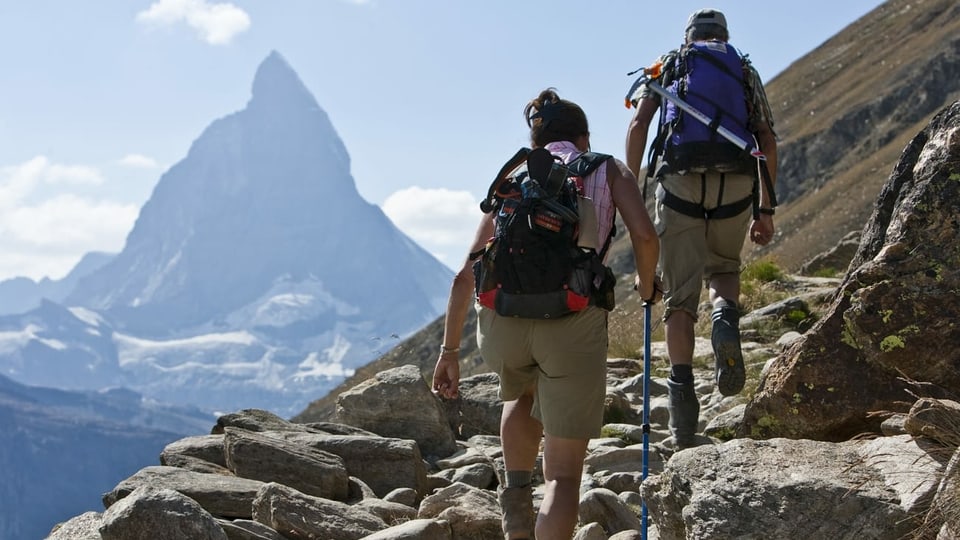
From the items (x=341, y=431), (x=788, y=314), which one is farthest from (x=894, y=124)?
(x=341, y=431)

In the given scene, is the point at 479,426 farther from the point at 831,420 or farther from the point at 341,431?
the point at 831,420

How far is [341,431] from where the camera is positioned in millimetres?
8773

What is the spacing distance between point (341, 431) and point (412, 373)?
857 millimetres

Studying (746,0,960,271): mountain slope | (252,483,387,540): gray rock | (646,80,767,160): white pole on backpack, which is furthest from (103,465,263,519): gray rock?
(746,0,960,271): mountain slope

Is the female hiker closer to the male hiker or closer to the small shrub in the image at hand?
the male hiker

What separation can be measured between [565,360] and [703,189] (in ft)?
7.21

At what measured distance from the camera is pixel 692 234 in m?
6.64

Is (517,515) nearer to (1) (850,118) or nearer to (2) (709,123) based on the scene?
(2) (709,123)

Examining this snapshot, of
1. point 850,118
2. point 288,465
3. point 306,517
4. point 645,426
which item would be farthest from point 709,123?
point 850,118

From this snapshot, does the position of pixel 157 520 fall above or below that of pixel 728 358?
below

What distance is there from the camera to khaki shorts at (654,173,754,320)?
655 centimetres

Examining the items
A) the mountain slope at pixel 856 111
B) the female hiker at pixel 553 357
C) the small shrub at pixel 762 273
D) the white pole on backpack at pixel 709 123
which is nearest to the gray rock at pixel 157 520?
the female hiker at pixel 553 357

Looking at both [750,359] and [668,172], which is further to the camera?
[750,359]

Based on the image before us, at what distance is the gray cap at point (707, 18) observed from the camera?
7.00m
